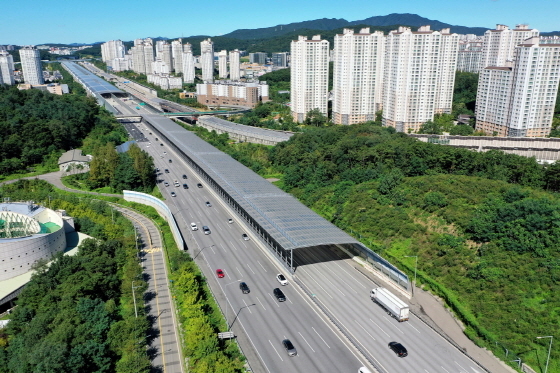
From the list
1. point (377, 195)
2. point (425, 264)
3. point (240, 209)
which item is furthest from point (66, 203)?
point (425, 264)

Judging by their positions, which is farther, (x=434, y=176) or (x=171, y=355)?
(x=434, y=176)

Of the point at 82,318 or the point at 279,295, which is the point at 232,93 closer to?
the point at 279,295

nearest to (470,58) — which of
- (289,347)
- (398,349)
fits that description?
(398,349)

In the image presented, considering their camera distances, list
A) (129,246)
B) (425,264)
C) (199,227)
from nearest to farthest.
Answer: (425,264), (129,246), (199,227)

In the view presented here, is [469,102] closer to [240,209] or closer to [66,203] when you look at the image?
[240,209]

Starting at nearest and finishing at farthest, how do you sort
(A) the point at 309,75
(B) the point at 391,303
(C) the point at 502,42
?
(B) the point at 391,303, (A) the point at 309,75, (C) the point at 502,42

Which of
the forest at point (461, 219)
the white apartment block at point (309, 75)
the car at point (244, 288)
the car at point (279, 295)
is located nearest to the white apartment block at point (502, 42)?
the white apartment block at point (309, 75)

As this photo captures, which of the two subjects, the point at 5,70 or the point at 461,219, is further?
the point at 5,70

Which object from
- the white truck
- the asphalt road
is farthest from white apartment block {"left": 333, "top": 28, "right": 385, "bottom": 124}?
the white truck
